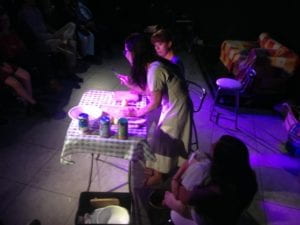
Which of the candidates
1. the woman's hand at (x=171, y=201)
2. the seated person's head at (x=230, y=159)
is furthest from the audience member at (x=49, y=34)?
the seated person's head at (x=230, y=159)

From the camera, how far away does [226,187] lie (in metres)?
1.83

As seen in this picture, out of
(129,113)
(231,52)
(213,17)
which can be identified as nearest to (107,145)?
(129,113)


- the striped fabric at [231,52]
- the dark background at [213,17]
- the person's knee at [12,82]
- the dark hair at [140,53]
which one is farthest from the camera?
the dark background at [213,17]

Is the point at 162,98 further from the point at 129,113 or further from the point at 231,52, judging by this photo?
the point at 231,52

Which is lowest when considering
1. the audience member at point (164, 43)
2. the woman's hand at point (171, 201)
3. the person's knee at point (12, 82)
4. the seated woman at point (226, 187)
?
the woman's hand at point (171, 201)

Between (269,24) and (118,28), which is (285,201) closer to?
(269,24)

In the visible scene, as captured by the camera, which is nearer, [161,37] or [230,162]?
[230,162]

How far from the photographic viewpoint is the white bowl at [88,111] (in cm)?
238

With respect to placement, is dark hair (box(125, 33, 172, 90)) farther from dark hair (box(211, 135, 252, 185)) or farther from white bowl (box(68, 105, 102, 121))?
dark hair (box(211, 135, 252, 185))

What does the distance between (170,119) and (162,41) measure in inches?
34.0

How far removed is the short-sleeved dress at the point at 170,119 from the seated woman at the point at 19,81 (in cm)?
205

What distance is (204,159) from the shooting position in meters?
2.08

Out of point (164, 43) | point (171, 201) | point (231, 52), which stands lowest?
point (171, 201)

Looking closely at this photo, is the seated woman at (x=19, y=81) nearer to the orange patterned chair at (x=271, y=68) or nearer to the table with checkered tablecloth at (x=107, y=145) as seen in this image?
the table with checkered tablecloth at (x=107, y=145)
